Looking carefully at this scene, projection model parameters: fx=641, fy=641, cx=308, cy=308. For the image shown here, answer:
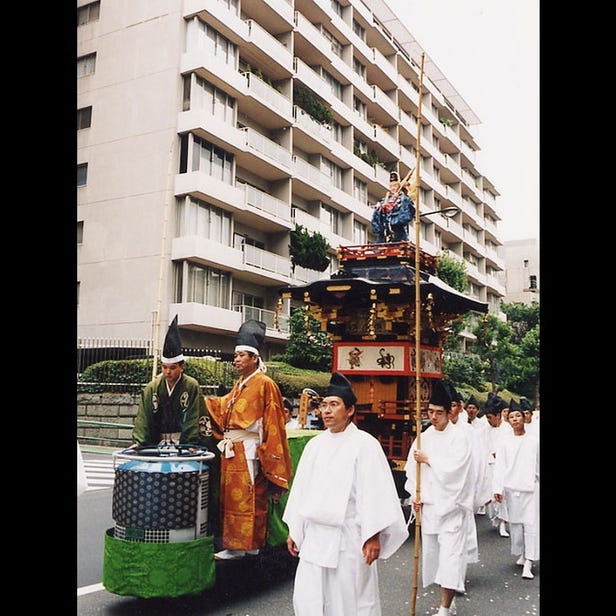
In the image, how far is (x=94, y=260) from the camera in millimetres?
4188

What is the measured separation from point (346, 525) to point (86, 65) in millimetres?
3311

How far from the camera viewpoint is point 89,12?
424cm

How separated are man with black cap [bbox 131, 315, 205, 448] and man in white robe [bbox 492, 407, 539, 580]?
2.40 metres

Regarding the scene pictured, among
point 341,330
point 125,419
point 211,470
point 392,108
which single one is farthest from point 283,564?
point 392,108

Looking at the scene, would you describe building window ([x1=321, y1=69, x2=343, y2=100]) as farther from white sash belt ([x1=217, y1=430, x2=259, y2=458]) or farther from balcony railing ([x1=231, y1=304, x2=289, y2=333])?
white sash belt ([x1=217, y1=430, x2=259, y2=458])

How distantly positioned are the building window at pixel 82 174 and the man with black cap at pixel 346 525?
7.23 ft

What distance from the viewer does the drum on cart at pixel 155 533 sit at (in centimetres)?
344

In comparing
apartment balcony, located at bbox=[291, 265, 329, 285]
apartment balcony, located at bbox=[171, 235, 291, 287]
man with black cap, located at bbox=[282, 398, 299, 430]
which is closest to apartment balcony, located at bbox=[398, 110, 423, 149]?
apartment balcony, located at bbox=[291, 265, 329, 285]

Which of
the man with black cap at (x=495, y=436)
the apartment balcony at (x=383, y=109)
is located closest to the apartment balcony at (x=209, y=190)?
the apartment balcony at (x=383, y=109)

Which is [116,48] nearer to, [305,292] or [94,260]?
[94,260]

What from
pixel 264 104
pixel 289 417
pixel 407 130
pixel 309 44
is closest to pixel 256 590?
pixel 289 417

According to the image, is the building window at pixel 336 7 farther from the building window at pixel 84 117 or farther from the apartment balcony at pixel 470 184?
the building window at pixel 84 117

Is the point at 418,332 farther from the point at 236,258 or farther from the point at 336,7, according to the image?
the point at 336,7
